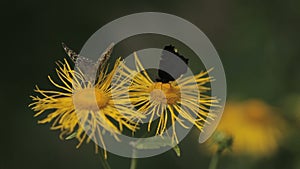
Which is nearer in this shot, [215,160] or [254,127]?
[215,160]

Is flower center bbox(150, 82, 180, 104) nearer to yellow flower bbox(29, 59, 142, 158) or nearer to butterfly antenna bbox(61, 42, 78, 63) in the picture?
yellow flower bbox(29, 59, 142, 158)

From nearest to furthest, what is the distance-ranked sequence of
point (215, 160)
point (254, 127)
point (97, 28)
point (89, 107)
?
point (89, 107) < point (215, 160) < point (254, 127) < point (97, 28)

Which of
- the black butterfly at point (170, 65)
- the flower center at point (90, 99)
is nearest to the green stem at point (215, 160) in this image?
the black butterfly at point (170, 65)

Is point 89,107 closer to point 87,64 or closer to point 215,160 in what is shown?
point 87,64

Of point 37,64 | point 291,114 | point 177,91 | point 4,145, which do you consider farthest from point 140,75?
point 37,64

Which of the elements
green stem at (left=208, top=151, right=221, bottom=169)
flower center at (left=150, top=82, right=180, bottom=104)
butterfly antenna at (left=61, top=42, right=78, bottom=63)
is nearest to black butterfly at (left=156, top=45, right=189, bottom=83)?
flower center at (left=150, top=82, right=180, bottom=104)

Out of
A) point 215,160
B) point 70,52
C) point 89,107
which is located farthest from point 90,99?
point 215,160
